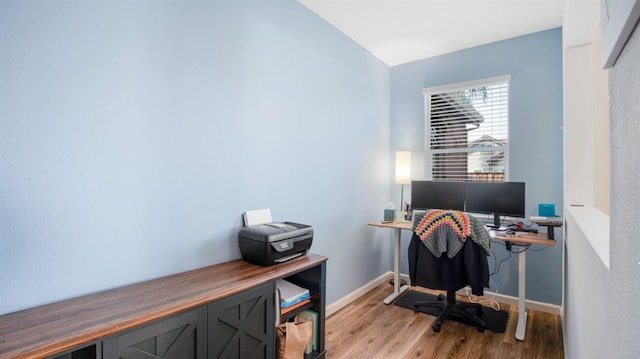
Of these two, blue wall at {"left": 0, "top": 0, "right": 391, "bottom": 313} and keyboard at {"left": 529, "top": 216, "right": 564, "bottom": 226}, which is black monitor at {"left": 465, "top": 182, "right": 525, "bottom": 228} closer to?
keyboard at {"left": 529, "top": 216, "right": 564, "bottom": 226}

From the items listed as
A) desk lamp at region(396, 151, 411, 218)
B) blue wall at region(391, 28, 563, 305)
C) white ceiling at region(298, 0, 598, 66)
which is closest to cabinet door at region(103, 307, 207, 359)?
white ceiling at region(298, 0, 598, 66)

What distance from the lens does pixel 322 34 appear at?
2.86 m

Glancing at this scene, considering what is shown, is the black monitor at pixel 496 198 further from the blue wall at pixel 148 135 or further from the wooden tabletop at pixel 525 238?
the blue wall at pixel 148 135

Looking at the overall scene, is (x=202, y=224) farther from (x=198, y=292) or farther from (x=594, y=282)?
(x=594, y=282)

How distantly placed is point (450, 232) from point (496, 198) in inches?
31.3

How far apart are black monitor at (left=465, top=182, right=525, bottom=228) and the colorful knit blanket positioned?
0.53 metres

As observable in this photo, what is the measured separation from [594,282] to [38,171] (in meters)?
2.07

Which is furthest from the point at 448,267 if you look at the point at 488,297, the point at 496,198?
the point at 488,297

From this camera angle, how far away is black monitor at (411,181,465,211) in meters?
3.16

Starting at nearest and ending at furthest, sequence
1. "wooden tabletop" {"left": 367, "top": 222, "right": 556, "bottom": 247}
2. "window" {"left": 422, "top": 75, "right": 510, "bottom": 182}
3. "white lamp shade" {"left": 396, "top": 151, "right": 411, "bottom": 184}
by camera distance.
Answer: "wooden tabletop" {"left": 367, "top": 222, "right": 556, "bottom": 247} < "window" {"left": 422, "top": 75, "right": 510, "bottom": 182} < "white lamp shade" {"left": 396, "top": 151, "right": 411, "bottom": 184}

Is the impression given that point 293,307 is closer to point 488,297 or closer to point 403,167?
point 403,167

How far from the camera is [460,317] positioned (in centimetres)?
279

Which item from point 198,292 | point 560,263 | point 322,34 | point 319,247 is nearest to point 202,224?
point 198,292

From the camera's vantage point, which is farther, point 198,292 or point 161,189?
point 161,189
